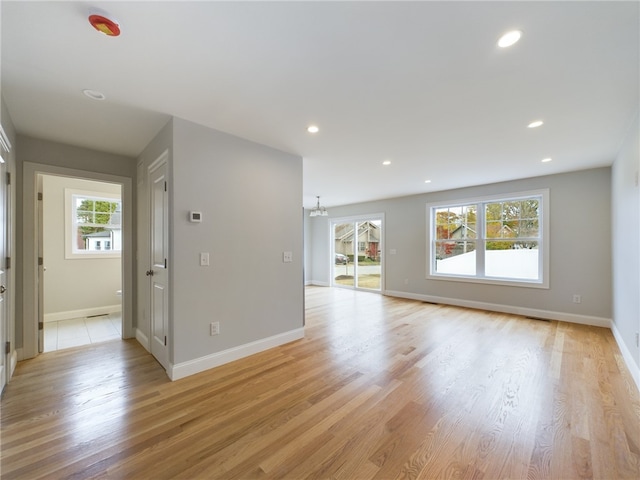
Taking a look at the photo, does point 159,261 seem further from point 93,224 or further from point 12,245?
point 93,224

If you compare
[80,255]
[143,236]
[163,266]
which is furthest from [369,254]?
[80,255]

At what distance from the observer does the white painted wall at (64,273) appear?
4.47 m

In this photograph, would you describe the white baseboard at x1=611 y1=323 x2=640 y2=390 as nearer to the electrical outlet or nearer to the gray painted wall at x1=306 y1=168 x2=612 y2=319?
the gray painted wall at x1=306 y1=168 x2=612 y2=319

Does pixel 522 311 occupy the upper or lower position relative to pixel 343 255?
lower

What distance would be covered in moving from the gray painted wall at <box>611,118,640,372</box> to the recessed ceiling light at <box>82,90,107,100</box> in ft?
15.4

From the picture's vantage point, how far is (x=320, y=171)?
4.42 metres

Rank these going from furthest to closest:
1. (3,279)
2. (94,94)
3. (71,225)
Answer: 1. (71,225)
2. (3,279)
3. (94,94)

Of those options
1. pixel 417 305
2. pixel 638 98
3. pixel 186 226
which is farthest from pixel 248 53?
pixel 417 305

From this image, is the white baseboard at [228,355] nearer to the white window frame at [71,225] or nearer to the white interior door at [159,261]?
the white interior door at [159,261]

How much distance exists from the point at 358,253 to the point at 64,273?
6.38 metres

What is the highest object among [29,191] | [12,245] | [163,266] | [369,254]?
[29,191]

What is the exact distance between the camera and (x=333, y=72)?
73.5 inches

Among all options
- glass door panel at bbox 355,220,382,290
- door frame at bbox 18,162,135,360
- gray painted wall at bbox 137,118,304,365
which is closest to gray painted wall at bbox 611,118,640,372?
gray painted wall at bbox 137,118,304,365

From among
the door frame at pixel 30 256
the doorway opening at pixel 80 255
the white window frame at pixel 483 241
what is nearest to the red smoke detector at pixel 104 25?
the door frame at pixel 30 256
